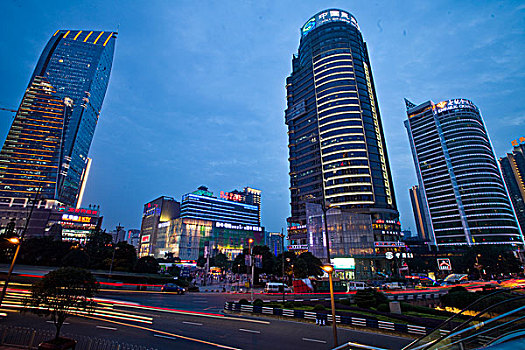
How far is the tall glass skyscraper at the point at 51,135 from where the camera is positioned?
150250 millimetres

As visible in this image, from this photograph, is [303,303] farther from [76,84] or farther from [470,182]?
[76,84]

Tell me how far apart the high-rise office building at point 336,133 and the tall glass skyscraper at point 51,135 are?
151906 millimetres

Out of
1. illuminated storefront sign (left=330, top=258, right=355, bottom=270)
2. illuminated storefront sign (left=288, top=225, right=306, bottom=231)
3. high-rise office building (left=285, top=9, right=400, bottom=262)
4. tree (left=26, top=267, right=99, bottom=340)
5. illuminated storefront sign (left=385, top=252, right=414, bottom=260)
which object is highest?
high-rise office building (left=285, top=9, right=400, bottom=262)

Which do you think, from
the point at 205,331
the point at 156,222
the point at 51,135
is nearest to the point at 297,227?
the point at 156,222

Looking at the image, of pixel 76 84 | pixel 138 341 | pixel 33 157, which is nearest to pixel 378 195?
pixel 138 341

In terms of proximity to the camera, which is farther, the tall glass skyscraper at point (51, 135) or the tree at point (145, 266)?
the tall glass skyscraper at point (51, 135)

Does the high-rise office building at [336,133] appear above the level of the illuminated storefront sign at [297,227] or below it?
above

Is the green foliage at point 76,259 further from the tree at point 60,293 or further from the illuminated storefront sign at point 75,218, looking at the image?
the illuminated storefront sign at point 75,218

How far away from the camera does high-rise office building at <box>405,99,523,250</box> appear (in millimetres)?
134250

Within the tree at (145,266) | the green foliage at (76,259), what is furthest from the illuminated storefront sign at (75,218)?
the tree at (145,266)

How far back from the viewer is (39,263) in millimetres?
55719

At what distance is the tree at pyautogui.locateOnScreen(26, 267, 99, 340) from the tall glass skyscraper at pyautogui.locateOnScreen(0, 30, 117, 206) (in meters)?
180

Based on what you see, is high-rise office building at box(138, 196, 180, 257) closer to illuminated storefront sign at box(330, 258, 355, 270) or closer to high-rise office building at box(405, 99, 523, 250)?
illuminated storefront sign at box(330, 258, 355, 270)

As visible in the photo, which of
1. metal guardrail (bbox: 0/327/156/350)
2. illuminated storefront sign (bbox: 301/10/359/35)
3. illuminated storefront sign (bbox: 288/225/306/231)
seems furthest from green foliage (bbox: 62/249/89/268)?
illuminated storefront sign (bbox: 301/10/359/35)
